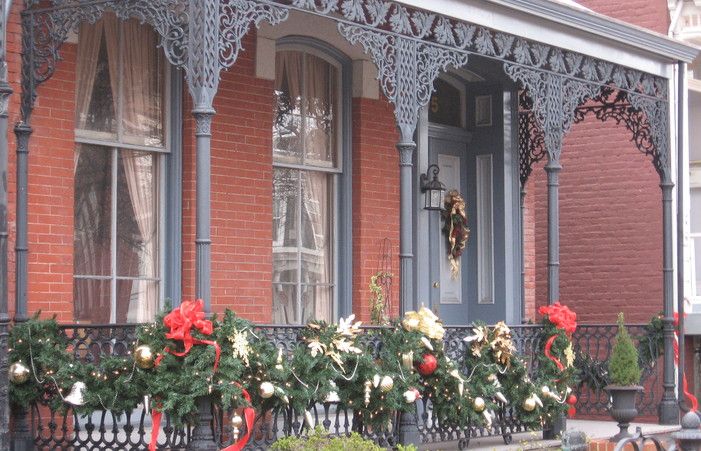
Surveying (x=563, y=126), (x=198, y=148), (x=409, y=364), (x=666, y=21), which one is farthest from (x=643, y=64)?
(x=198, y=148)

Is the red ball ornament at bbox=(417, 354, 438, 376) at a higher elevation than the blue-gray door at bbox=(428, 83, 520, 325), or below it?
below

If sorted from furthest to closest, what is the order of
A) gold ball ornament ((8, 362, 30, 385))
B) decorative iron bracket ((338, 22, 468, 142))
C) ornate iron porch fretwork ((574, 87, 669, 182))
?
1. ornate iron porch fretwork ((574, 87, 669, 182))
2. decorative iron bracket ((338, 22, 468, 142))
3. gold ball ornament ((8, 362, 30, 385))

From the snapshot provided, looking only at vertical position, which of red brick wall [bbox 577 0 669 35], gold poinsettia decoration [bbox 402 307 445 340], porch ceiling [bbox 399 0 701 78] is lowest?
gold poinsettia decoration [bbox 402 307 445 340]

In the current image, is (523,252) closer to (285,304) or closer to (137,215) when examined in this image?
(285,304)

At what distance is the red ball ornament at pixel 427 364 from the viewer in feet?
35.4

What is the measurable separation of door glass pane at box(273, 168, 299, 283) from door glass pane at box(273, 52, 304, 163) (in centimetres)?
18

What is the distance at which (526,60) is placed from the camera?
12.3 metres

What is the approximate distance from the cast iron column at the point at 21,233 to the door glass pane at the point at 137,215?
1.28 metres

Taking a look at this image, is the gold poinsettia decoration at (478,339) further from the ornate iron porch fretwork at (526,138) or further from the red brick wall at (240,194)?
the ornate iron porch fretwork at (526,138)

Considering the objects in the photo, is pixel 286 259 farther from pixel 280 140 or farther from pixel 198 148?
pixel 198 148

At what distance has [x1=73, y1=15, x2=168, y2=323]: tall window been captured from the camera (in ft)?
35.1

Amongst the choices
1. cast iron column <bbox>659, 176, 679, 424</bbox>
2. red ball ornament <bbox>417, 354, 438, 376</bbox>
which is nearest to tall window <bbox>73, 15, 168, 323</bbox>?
red ball ornament <bbox>417, 354, 438, 376</bbox>

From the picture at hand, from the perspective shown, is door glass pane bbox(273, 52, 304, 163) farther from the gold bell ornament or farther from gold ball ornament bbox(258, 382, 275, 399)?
the gold bell ornament

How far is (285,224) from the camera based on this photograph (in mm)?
12586
